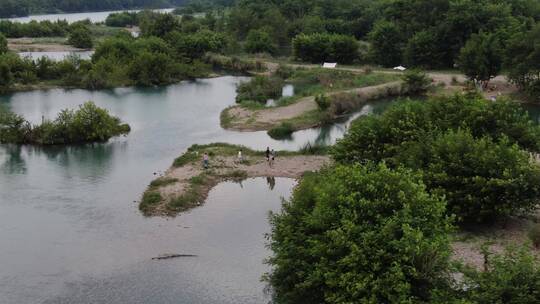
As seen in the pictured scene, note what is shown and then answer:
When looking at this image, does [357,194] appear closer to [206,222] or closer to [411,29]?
[206,222]

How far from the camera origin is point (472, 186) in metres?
28.8

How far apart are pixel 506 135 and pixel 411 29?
175 feet

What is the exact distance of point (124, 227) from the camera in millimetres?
32906

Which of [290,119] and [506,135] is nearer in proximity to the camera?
[506,135]

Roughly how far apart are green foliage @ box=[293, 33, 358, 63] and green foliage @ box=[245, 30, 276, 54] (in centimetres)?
976

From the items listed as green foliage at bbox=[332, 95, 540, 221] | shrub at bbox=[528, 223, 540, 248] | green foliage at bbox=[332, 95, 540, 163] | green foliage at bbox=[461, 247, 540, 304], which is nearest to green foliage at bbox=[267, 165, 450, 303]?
green foliage at bbox=[461, 247, 540, 304]

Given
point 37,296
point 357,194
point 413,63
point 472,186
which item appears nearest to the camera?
point 357,194

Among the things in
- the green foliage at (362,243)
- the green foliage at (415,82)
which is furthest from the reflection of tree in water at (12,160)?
the green foliage at (415,82)

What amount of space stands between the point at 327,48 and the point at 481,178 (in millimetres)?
59517

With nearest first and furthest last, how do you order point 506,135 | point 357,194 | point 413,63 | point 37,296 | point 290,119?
point 357,194 < point 37,296 < point 506,135 < point 290,119 < point 413,63

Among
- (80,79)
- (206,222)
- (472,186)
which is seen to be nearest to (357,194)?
(472,186)

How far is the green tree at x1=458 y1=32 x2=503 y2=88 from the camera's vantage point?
215 ft

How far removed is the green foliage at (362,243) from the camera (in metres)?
19.6

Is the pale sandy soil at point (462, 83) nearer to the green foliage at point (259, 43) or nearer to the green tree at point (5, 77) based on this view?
the green foliage at point (259, 43)
